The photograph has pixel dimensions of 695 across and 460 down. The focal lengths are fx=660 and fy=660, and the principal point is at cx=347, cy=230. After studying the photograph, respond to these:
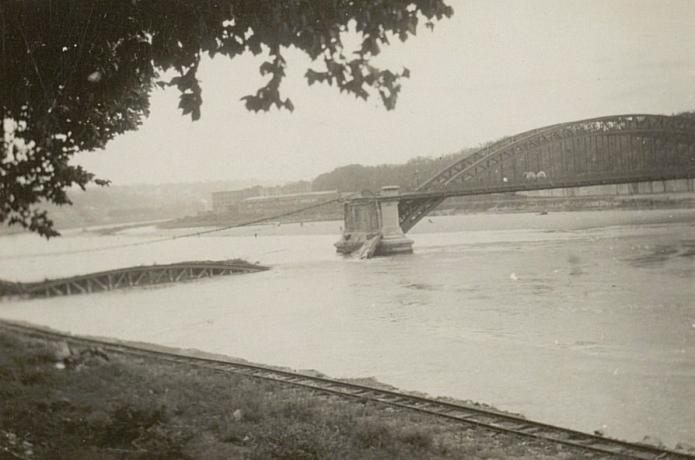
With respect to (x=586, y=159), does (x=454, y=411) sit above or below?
below

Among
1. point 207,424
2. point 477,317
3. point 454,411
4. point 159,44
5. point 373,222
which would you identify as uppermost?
point 159,44

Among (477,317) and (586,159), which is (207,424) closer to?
(477,317)

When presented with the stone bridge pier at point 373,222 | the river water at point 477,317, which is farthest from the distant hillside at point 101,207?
the stone bridge pier at point 373,222

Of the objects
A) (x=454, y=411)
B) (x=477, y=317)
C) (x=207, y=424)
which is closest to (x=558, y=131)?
(x=477, y=317)

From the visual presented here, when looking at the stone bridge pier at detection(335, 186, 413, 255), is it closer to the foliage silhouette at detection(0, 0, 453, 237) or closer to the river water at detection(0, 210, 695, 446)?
the river water at detection(0, 210, 695, 446)

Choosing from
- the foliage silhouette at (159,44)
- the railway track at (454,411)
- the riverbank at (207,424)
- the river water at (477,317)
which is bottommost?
the river water at (477,317)

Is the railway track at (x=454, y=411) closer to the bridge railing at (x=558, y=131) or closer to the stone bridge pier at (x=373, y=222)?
the stone bridge pier at (x=373, y=222)
